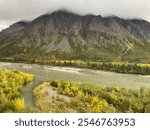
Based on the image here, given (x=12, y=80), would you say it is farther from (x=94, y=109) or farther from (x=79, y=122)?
(x=79, y=122)

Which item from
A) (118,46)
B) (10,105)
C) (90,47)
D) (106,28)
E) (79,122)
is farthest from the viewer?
(118,46)

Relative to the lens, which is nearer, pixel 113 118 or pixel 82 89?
pixel 113 118

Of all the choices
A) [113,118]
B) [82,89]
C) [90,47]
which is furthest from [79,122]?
[90,47]

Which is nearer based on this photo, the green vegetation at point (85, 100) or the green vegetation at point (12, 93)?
the green vegetation at point (12, 93)

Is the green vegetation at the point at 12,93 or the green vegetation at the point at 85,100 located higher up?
the green vegetation at the point at 12,93

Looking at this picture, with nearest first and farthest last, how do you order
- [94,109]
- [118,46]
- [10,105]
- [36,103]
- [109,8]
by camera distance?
[10,105] < [94,109] < [36,103] < [109,8] < [118,46]
